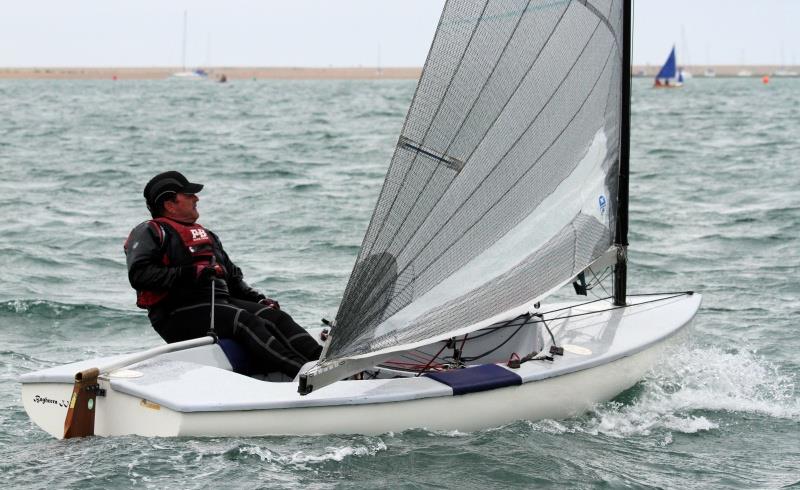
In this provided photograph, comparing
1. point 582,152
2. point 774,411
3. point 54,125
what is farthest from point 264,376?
point 54,125

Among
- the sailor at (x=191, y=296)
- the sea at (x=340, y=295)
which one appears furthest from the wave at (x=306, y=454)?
the sailor at (x=191, y=296)

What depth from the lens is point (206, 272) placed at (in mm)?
4836

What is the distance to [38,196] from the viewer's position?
13008 mm

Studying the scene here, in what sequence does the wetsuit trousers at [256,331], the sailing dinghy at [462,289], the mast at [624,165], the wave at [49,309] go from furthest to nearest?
the wave at [49,309] → the mast at [624,165] → the wetsuit trousers at [256,331] → the sailing dinghy at [462,289]

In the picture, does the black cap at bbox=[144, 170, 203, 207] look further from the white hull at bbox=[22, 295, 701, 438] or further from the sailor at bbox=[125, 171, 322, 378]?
the white hull at bbox=[22, 295, 701, 438]

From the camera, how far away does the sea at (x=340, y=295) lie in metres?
4.12

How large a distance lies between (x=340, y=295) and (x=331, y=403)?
3.79 m

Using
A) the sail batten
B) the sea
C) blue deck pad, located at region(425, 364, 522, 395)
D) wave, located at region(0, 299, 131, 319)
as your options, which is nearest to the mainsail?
the sail batten

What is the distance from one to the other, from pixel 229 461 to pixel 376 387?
653 mm

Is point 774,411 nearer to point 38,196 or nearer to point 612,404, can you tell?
point 612,404

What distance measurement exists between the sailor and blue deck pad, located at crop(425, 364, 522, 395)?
2.20ft

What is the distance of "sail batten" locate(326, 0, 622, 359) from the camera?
170 inches

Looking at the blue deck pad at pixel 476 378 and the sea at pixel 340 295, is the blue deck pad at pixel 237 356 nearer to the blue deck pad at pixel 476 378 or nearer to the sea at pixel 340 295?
the sea at pixel 340 295

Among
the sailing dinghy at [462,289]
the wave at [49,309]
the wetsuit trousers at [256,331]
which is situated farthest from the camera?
the wave at [49,309]
